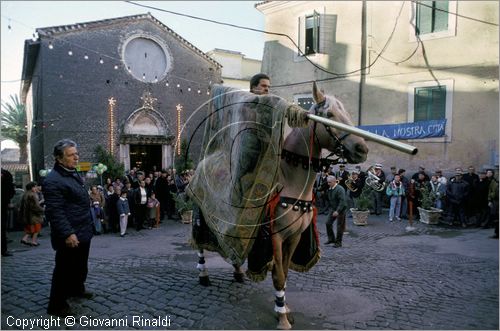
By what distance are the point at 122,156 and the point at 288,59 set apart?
10.1m

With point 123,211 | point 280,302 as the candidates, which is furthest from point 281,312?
point 123,211

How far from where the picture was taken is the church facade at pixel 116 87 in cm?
1761

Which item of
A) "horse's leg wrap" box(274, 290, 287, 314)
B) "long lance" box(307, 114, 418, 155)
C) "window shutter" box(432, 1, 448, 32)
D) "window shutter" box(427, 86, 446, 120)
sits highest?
"window shutter" box(432, 1, 448, 32)

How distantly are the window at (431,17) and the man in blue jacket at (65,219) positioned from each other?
43.5 feet

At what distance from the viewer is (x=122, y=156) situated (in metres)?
19.6

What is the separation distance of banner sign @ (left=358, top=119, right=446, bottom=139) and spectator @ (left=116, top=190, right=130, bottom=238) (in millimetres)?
10123

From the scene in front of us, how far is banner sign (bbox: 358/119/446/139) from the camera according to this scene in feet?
43.6

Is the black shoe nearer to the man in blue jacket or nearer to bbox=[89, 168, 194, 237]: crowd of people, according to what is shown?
the man in blue jacket

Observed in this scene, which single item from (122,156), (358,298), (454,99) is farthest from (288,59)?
(358,298)

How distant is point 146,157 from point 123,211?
35.9 feet

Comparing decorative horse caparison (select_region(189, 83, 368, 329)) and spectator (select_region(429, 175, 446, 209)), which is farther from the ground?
decorative horse caparison (select_region(189, 83, 368, 329))

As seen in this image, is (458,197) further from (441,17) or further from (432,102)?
(441,17)

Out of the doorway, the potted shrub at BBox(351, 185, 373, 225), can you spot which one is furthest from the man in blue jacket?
the doorway

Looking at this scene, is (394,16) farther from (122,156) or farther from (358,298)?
(122,156)
